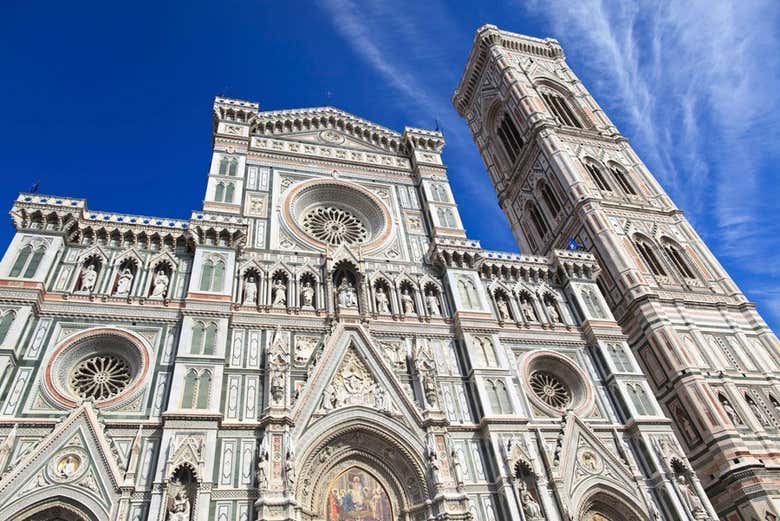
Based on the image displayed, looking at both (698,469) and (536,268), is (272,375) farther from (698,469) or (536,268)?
(698,469)

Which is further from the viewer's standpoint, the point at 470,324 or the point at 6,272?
the point at 470,324

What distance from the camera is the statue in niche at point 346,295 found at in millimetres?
17109

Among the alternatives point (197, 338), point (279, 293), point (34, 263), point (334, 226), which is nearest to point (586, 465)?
point (279, 293)

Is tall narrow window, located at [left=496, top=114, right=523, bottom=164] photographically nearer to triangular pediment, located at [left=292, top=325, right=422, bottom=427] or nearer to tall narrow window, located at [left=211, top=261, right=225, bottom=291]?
triangular pediment, located at [left=292, top=325, right=422, bottom=427]

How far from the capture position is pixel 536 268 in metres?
20.9

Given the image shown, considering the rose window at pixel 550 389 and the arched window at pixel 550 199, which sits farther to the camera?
the arched window at pixel 550 199

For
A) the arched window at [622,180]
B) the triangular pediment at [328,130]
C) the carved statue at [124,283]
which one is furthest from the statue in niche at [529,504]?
the arched window at [622,180]

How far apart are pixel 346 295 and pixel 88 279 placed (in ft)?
24.7

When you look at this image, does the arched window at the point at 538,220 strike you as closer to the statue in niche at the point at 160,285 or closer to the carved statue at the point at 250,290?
the carved statue at the point at 250,290

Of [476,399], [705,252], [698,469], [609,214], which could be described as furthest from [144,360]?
[705,252]

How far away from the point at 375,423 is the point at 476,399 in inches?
129

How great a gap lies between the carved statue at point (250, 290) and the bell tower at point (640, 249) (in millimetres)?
15004

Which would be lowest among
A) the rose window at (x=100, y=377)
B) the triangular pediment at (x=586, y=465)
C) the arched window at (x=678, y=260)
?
the triangular pediment at (x=586, y=465)

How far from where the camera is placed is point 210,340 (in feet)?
48.2
